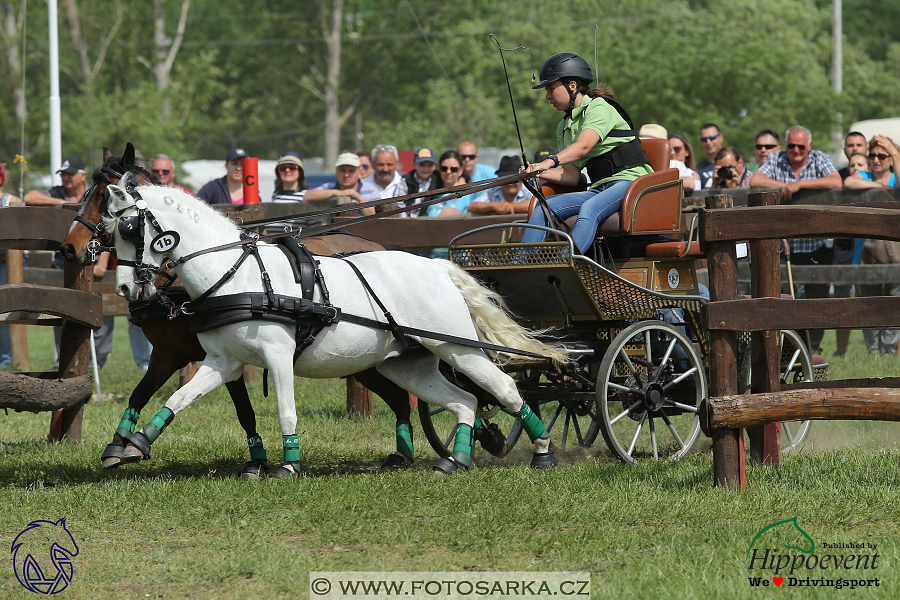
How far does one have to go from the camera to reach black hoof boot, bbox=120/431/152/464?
581 cm

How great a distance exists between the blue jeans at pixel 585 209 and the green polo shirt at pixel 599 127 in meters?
0.17

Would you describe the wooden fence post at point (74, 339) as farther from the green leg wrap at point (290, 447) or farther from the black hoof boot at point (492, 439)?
the black hoof boot at point (492, 439)

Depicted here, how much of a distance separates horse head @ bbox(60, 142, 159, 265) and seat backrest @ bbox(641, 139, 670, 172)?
3.48 meters

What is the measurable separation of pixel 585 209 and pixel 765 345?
1.40 meters

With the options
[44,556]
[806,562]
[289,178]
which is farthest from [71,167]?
[806,562]

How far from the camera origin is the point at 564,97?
720cm

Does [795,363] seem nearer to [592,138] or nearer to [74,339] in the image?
[592,138]

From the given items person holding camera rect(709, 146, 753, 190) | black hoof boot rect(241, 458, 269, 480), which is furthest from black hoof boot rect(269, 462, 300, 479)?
person holding camera rect(709, 146, 753, 190)

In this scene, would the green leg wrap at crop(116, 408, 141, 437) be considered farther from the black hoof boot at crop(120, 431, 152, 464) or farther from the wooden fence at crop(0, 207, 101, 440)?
the wooden fence at crop(0, 207, 101, 440)

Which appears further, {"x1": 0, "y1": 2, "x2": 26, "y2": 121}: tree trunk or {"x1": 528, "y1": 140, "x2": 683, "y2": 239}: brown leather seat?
{"x1": 0, "y1": 2, "x2": 26, "y2": 121}: tree trunk

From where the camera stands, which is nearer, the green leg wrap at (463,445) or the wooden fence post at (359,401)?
the green leg wrap at (463,445)

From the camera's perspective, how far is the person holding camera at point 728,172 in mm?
11219

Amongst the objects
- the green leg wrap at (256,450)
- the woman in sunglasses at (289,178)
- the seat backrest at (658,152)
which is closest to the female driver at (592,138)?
the seat backrest at (658,152)

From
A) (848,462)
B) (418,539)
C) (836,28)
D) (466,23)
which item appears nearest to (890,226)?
(848,462)
